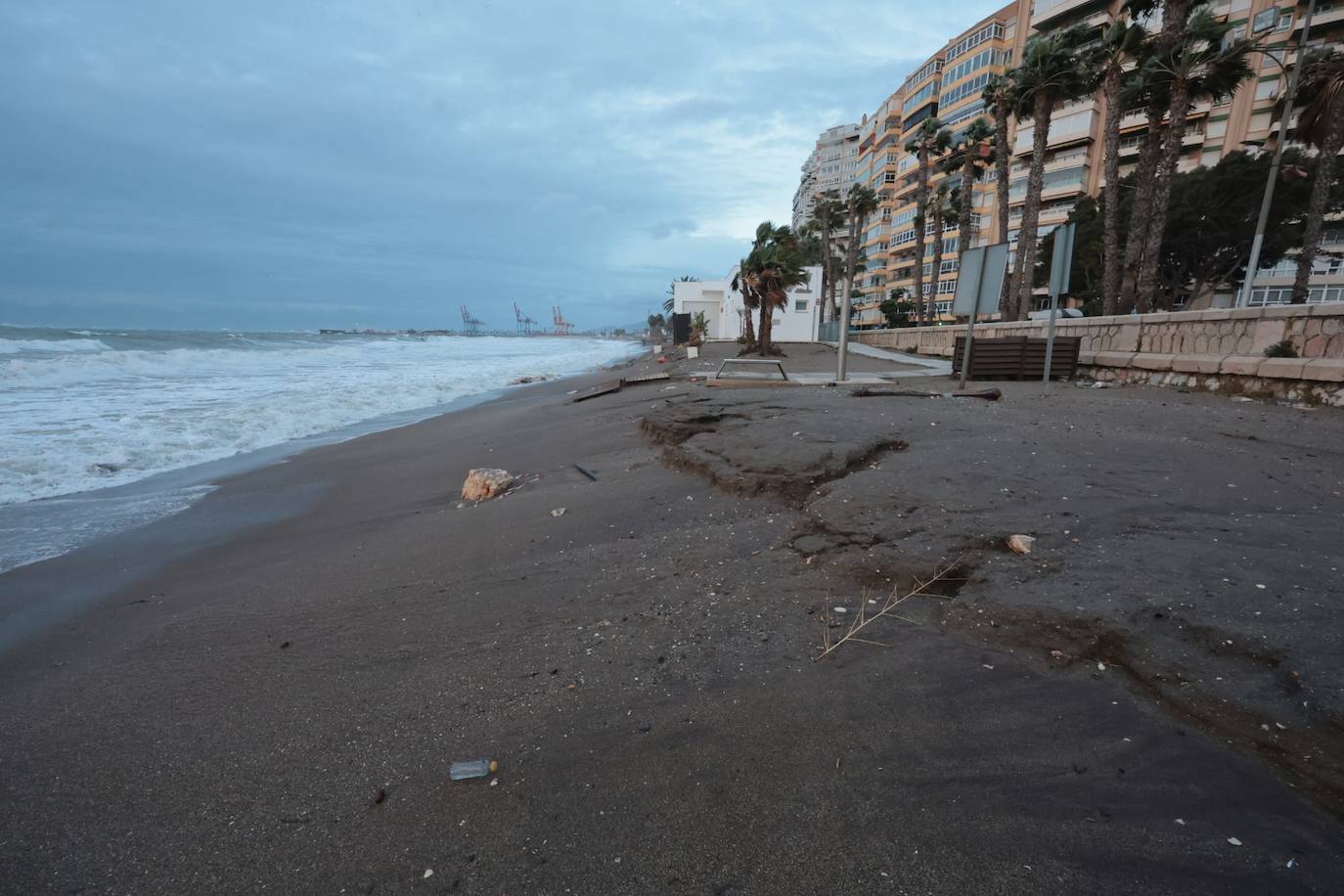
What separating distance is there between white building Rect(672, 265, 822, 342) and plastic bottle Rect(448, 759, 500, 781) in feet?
94.0

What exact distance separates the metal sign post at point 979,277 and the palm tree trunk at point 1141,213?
10.7 m

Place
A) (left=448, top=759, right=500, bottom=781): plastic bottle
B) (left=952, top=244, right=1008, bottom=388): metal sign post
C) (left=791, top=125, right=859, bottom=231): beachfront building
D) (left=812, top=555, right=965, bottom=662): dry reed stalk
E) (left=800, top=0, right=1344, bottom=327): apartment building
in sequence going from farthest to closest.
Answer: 1. (left=791, top=125, right=859, bottom=231): beachfront building
2. (left=800, top=0, right=1344, bottom=327): apartment building
3. (left=952, top=244, right=1008, bottom=388): metal sign post
4. (left=812, top=555, right=965, bottom=662): dry reed stalk
5. (left=448, top=759, right=500, bottom=781): plastic bottle

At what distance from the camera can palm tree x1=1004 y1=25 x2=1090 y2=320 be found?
70.2 feet

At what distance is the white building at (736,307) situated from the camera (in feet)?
135

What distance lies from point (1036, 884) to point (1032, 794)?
1.03 ft

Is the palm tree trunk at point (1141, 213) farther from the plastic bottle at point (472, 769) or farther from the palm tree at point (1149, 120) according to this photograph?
the plastic bottle at point (472, 769)

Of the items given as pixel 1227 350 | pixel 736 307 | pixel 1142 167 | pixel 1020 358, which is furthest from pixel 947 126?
pixel 1227 350

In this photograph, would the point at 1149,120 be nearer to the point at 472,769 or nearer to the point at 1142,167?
the point at 1142,167

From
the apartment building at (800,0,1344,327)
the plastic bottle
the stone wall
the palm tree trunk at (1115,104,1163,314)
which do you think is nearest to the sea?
the plastic bottle

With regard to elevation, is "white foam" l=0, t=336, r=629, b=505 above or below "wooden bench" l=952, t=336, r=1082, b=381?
below

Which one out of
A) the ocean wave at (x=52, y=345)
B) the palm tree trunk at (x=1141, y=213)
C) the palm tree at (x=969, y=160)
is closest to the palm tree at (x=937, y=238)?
the palm tree at (x=969, y=160)

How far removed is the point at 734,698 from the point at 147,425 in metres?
13.1

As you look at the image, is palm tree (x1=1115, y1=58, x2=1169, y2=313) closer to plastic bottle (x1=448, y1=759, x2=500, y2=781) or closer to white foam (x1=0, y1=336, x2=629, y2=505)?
plastic bottle (x1=448, y1=759, x2=500, y2=781)

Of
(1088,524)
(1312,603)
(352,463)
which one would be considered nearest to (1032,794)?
(1312,603)
